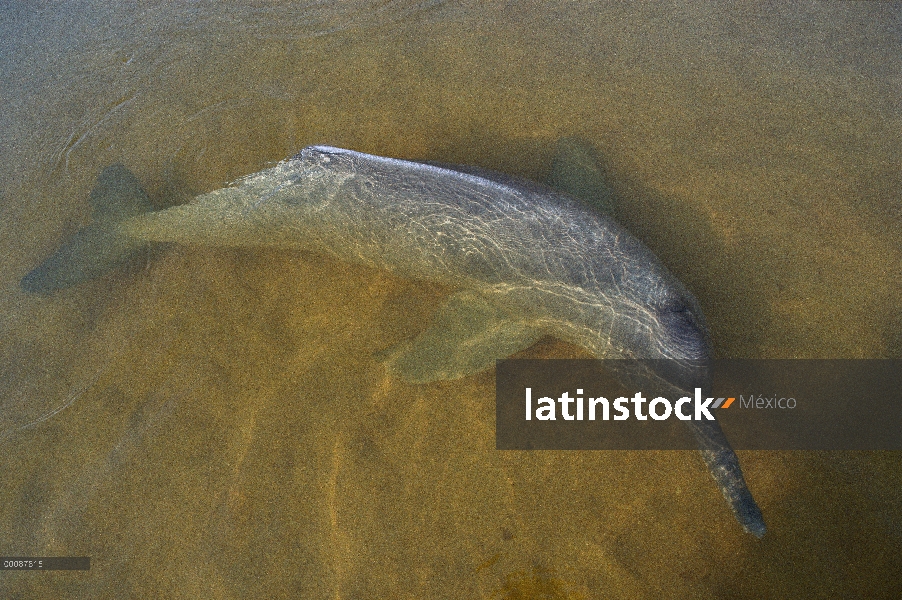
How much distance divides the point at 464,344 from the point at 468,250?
0.73 meters

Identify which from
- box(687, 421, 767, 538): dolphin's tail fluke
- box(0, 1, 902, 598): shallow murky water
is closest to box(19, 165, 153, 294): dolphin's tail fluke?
box(0, 1, 902, 598): shallow murky water

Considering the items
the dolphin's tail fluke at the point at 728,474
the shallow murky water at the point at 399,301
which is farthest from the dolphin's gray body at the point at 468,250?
the shallow murky water at the point at 399,301

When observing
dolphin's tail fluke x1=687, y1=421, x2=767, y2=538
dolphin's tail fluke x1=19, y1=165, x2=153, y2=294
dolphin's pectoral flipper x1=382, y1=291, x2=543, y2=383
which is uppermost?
dolphin's tail fluke x1=19, y1=165, x2=153, y2=294

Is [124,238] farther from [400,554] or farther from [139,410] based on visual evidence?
[400,554]

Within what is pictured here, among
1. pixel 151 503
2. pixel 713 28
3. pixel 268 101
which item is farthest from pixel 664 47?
pixel 151 503

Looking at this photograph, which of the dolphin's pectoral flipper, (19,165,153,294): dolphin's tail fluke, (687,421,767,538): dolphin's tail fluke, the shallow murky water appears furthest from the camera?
(19,165,153,294): dolphin's tail fluke

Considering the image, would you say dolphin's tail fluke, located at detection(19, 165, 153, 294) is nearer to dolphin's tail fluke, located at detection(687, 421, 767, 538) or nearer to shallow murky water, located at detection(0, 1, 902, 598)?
shallow murky water, located at detection(0, 1, 902, 598)

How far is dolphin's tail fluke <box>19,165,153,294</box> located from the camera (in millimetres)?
4613

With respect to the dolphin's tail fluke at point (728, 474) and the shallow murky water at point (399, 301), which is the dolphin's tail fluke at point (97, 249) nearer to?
the shallow murky water at point (399, 301)

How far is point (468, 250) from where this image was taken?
413cm

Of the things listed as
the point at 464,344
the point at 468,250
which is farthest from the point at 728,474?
the point at 468,250

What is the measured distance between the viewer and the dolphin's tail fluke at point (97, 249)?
182 inches

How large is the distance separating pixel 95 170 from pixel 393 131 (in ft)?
8.89

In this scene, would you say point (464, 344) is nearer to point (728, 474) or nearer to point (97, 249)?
point (728, 474)
